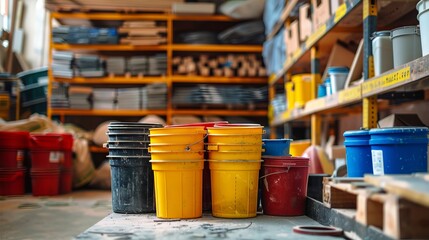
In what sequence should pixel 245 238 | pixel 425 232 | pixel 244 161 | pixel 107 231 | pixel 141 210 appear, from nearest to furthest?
pixel 425 232, pixel 245 238, pixel 107 231, pixel 244 161, pixel 141 210

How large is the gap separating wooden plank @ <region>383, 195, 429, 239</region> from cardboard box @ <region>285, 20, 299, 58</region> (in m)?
3.61

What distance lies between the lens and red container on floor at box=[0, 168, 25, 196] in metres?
5.13

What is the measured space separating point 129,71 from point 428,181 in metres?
5.81

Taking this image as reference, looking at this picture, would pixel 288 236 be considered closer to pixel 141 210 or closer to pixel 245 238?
pixel 245 238

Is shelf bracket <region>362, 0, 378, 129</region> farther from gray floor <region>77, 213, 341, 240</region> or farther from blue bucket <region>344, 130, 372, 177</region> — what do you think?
gray floor <region>77, 213, 341, 240</region>

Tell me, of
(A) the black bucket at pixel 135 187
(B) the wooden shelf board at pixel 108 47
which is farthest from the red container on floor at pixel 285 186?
(B) the wooden shelf board at pixel 108 47

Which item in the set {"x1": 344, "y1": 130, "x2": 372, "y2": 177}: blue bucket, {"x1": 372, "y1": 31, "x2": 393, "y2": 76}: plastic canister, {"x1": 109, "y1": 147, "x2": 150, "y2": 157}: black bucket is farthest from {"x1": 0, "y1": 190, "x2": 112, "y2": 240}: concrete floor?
{"x1": 372, "y1": 31, "x2": 393, "y2": 76}: plastic canister

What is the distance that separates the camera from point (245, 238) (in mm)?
1795

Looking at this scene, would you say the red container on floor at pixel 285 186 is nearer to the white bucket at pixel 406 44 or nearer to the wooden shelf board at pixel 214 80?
the white bucket at pixel 406 44

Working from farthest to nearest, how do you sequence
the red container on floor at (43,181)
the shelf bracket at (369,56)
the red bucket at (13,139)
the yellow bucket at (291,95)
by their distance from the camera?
the red container on floor at (43,181)
the red bucket at (13,139)
the yellow bucket at (291,95)
the shelf bracket at (369,56)

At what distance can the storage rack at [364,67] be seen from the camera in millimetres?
2348

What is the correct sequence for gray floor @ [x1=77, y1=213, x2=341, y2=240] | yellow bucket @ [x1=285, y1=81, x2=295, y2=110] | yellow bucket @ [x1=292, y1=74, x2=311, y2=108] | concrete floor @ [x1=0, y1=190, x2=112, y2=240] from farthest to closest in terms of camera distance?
yellow bucket @ [x1=285, y1=81, x2=295, y2=110]
yellow bucket @ [x1=292, y1=74, x2=311, y2=108]
concrete floor @ [x1=0, y1=190, x2=112, y2=240]
gray floor @ [x1=77, y1=213, x2=341, y2=240]

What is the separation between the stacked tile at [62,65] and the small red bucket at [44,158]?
182cm

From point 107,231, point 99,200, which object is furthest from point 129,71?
point 107,231
